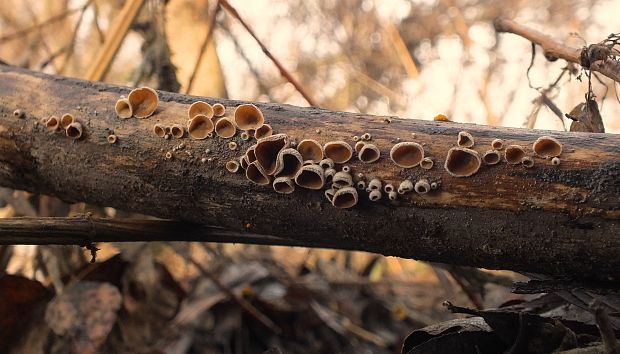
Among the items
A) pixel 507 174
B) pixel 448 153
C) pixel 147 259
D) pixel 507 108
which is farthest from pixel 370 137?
pixel 507 108

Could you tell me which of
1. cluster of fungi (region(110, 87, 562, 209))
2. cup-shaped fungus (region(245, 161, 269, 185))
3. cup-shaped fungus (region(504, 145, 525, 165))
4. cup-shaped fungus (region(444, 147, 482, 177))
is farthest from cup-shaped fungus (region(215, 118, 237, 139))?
cup-shaped fungus (region(504, 145, 525, 165))

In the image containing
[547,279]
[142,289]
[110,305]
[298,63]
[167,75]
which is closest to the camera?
[547,279]

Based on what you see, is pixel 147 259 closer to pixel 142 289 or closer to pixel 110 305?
pixel 142 289

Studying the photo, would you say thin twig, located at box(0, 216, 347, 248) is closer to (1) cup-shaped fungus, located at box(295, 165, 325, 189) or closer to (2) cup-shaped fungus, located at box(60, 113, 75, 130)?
(1) cup-shaped fungus, located at box(295, 165, 325, 189)

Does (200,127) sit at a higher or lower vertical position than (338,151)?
higher

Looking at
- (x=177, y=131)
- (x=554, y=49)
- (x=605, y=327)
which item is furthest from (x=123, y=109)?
(x=554, y=49)

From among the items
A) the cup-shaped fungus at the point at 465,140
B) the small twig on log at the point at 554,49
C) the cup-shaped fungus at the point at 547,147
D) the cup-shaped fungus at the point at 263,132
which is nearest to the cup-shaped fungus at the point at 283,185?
the cup-shaped fungus at the point at 263,132

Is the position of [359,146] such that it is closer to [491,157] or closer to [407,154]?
[407,154]
